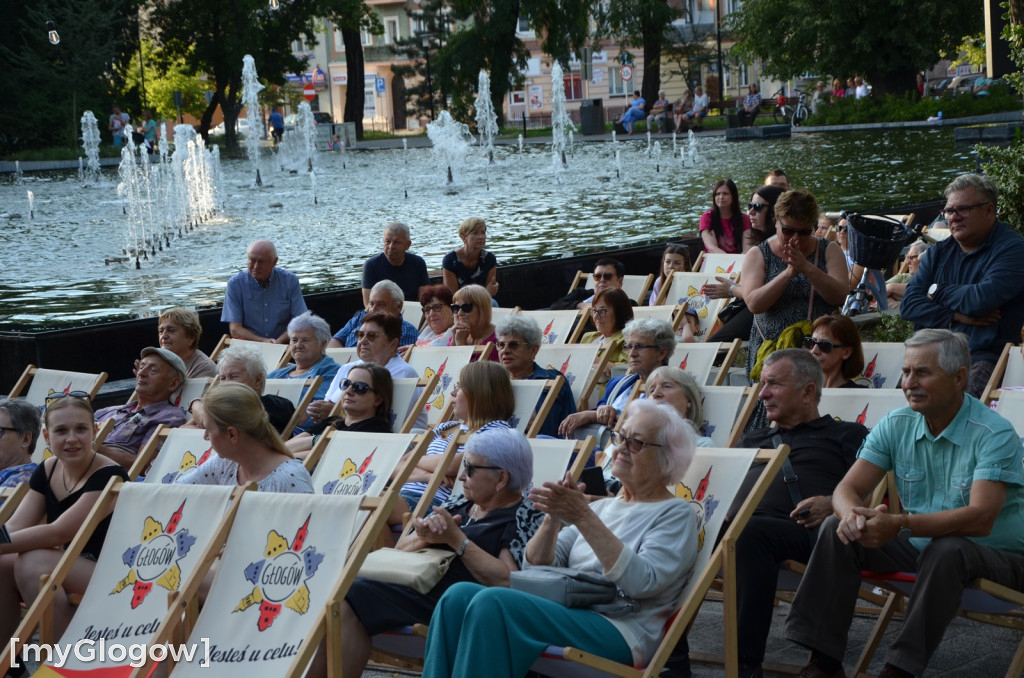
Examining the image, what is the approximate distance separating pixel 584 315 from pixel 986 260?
311 cm

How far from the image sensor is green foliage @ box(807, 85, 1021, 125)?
31.9m

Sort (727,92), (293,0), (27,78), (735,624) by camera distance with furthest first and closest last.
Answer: (727,92)
(293,0)
(27,78)
(735,624)

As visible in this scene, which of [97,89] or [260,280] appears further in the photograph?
[97,89]

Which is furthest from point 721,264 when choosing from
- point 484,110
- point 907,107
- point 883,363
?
point 484,110

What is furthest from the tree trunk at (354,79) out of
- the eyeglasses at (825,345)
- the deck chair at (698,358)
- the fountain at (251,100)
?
the eyeglasses at (825,345)

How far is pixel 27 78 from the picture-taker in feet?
133

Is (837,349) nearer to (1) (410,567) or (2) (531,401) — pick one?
(2) (531,401)

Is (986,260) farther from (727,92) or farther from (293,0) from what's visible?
(727,92)

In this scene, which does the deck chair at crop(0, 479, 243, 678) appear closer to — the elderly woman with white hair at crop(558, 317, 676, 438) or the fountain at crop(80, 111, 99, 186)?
the elderly woman with white hair at crop(558, 317, 676, 438)

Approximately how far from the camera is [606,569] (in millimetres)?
4168

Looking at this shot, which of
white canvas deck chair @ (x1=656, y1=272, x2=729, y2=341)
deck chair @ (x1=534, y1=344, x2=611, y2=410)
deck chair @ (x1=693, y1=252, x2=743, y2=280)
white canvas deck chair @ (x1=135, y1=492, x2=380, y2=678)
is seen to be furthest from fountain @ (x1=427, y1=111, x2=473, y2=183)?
white canvas deck chair @ (x1=135, y1=492, x2=380, y2=678)

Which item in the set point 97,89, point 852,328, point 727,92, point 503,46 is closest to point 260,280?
point 852,328

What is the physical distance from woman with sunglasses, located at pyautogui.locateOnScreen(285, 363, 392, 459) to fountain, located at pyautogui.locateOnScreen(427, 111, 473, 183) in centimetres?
2519

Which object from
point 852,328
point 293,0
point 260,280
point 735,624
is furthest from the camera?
point 293,0
